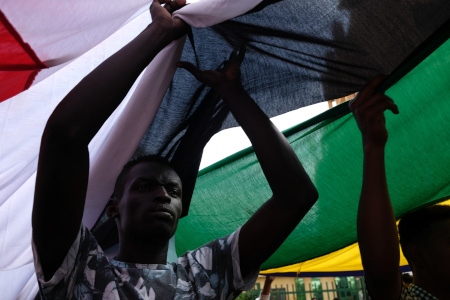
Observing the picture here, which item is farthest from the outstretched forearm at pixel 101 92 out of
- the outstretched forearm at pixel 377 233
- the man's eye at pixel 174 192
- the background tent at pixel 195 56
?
the outstretched forearm at pixel 377 233

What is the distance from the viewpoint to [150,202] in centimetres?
177

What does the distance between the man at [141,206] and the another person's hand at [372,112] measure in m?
0.30

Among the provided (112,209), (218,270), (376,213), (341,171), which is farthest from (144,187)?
(341,171)

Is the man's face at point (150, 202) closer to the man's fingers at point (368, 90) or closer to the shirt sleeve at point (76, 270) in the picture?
the shirt sleeve at point (76, 270)

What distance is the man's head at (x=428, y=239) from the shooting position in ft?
6.34

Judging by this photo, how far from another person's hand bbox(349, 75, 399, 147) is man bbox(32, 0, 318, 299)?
305 millimetres

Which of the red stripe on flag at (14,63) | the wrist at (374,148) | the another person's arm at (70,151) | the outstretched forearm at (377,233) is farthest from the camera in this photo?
the wrist at (374,148)

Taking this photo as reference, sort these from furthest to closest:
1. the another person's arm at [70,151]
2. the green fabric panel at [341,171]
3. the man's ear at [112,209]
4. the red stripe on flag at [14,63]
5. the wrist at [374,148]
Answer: the green fabric panel at [341,171]
the man's ear at [112,209]
the wrist at [374,148]
the red stripe on flag at [14,63]
the another person's arm at [70,151]

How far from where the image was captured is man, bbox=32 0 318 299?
1.36 metres

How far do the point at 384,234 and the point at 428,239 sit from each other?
45cm

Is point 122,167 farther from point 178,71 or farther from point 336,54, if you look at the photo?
point 336,54

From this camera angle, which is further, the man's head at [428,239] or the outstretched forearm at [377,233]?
the man's head at [428,239]

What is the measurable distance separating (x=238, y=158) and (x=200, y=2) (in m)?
1.24

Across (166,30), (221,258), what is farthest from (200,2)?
(221,258)
